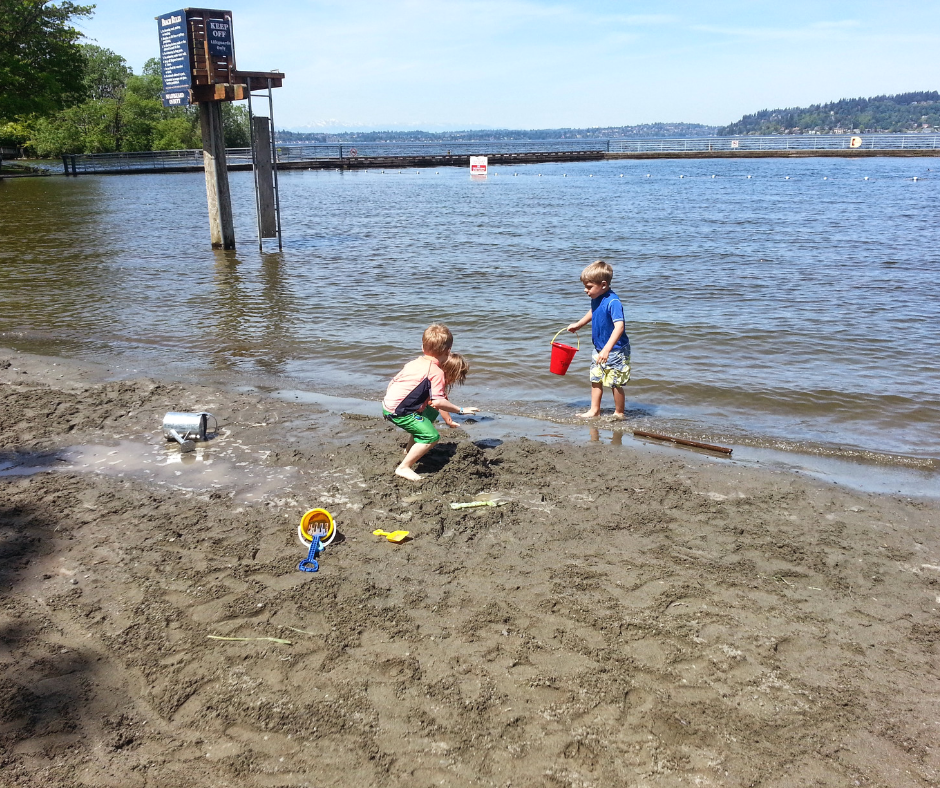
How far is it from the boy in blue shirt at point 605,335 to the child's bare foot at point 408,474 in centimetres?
220

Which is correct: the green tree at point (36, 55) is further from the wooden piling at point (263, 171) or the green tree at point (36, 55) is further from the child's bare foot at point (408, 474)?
the child's bare foot at point (408, 474)

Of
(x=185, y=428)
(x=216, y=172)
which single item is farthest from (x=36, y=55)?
(x=185, y=428)

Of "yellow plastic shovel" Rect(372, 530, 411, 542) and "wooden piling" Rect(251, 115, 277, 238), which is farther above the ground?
"wooden piling" Rect(251, 115, 277, 238)

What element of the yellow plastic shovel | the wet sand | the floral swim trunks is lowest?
the wet sand

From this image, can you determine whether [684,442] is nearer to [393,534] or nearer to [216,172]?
[393,534]

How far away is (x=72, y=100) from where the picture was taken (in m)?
48.7

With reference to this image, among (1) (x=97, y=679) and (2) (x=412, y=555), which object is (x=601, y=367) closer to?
(2) (x=412, y=555)

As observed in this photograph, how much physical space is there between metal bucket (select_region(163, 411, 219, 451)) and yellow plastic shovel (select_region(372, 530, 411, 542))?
7.23 feet

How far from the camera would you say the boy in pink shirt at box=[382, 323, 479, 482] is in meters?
5.25

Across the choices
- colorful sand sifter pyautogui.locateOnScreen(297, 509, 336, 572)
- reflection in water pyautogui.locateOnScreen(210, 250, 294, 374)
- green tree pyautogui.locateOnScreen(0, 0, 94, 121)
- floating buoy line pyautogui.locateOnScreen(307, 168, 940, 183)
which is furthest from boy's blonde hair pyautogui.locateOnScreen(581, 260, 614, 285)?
floating buoy line pyautogui.locateOnScreen(307, 168, 940, 183)

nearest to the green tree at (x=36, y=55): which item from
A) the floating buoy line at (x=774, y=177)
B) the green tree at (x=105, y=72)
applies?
the floating buoy line at (x=774, y=177)

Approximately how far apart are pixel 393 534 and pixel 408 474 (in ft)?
2.62

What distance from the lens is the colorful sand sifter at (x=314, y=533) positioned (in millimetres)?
4109

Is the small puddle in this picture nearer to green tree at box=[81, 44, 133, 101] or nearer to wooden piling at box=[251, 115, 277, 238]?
wooden piling at box=[251, 115, 277, 238]
